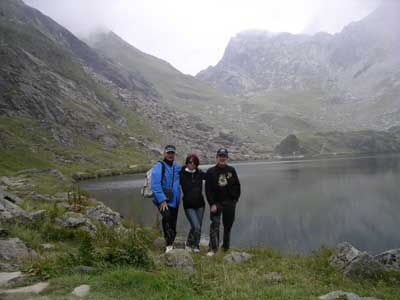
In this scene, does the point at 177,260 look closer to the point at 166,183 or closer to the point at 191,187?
the point at 166,183

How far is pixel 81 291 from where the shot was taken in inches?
281

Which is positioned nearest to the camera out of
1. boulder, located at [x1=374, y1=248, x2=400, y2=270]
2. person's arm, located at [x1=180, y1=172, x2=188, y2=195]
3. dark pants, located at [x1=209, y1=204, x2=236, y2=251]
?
boulder, located at [x1=374, y1=248, x2=400, y2=270]

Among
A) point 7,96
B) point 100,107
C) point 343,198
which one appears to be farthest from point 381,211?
point 100,107

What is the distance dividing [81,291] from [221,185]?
21.7 feet

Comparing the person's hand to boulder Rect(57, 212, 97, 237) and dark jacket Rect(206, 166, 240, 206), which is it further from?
boulder Rect(57, 212, 97, 237)

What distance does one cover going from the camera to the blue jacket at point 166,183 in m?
11.7

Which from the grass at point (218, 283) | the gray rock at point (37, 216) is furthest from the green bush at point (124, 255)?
the gray rock at point (37, 216)

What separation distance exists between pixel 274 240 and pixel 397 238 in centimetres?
897

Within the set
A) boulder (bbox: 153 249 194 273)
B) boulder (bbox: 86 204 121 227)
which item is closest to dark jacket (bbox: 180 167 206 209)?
boulder (bbox: 153 249 194 273)

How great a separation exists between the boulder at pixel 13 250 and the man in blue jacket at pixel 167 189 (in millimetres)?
4178

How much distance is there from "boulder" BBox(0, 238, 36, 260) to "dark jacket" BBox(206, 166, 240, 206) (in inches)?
244

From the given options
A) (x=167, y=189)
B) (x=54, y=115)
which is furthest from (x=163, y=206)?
(x=54, y=115)

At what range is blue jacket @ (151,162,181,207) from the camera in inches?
461

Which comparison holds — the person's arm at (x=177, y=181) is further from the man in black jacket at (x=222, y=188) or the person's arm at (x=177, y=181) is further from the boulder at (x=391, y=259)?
the boulder at (x=391, y=259)
